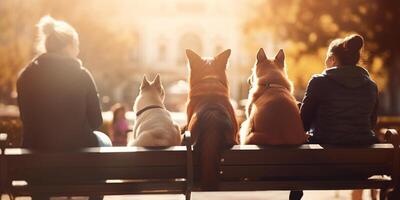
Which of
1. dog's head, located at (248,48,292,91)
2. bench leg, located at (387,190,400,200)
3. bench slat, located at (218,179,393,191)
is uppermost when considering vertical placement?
dog's head, located at (248,48,292,91)

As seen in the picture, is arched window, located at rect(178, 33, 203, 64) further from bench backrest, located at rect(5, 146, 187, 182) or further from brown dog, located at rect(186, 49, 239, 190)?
bench backrest, located at rect(5, 146, 187, 182)

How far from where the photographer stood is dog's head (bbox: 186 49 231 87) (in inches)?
279

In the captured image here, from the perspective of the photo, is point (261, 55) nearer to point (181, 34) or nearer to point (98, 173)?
point (98, 173)

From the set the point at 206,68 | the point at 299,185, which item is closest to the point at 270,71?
the point at 206,68

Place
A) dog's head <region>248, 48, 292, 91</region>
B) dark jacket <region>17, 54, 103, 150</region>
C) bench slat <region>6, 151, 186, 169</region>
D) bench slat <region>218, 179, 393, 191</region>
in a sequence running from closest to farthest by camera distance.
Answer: bench slat <region>6, 151, 186, 169</region> → bench slat <region>218, 179, 393, 191</region> → dark jacket <region>17, 54, 103, 150</region> → dog's head <region>248, 48, 292, 91</region>

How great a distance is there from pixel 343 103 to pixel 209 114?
1265 millimetres

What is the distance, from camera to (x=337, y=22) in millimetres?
28422

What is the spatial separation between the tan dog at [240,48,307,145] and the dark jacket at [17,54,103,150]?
1542 millimetres

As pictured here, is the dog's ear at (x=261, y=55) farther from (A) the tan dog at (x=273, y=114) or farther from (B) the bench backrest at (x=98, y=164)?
(B) the bench backrest at (x=98, y=164)

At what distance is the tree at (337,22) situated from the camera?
27891 millimetres

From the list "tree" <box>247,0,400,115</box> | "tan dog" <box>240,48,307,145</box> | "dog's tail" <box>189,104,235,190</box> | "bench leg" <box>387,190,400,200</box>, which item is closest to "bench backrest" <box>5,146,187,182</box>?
"dog's tail" <box>189,104,235,190</box>

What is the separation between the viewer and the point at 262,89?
6816 millimetres

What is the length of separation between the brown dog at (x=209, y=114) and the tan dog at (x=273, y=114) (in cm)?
21

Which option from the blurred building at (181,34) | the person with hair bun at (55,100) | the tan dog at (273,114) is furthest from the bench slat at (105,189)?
the blurred building at (181,34)
